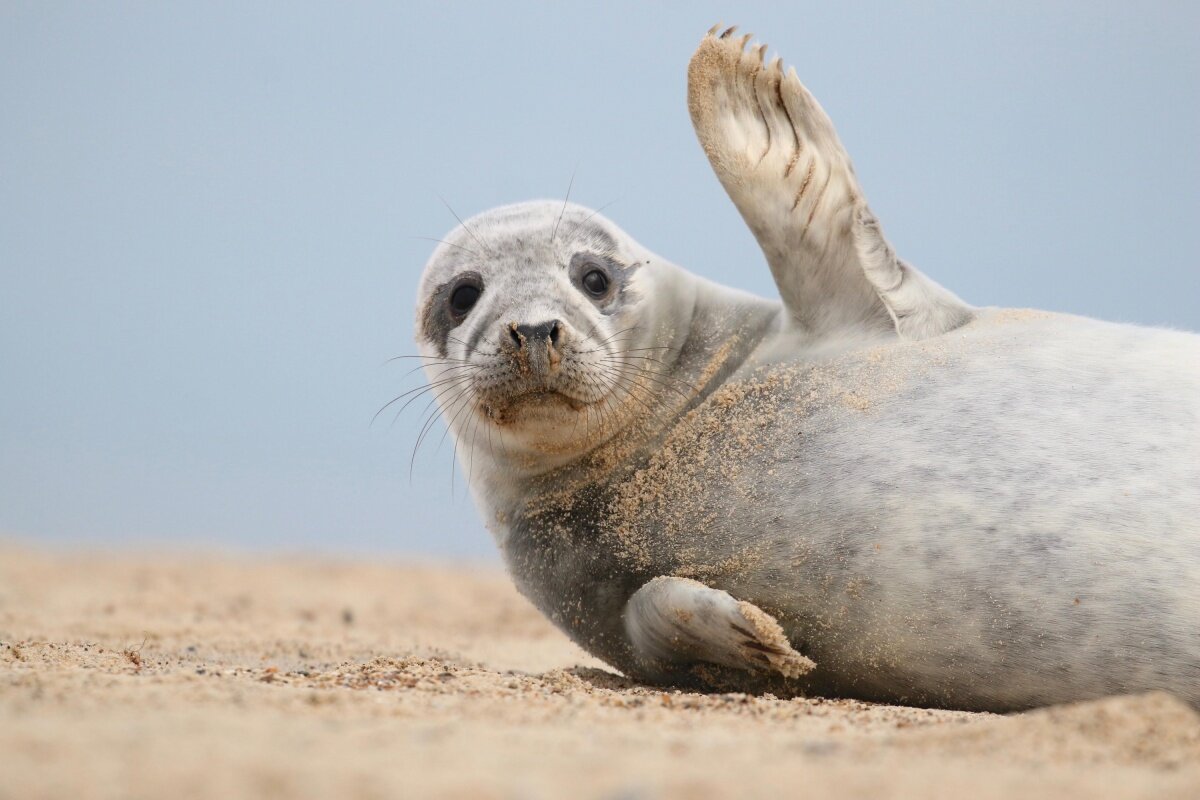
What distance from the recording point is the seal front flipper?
3732 mm

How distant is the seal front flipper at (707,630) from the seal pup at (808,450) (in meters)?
0.01

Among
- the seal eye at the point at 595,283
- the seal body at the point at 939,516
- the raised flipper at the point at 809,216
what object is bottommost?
the seal body at the point at 939,516

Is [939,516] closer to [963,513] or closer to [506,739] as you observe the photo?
[963,513]

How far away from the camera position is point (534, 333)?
3.97m

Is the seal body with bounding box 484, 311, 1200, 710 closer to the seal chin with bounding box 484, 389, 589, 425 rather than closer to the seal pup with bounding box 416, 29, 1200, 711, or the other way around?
the seal pup with bounding box 416, 29, 1200, 711

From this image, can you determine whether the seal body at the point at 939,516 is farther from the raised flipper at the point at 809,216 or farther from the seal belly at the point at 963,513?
the raised flipper at the point at 809,216

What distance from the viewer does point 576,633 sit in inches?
176

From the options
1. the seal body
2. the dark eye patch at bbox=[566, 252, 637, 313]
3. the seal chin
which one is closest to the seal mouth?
the seal chin

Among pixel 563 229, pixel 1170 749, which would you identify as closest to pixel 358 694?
pixel 1170 749

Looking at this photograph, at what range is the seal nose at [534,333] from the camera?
3.96 meters

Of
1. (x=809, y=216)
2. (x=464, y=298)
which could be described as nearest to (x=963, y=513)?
Result: (x=809, y=216)

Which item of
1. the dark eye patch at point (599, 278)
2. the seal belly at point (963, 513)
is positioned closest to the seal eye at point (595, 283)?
the dark eye patch at point (599, 278)

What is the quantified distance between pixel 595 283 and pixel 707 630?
1.53m

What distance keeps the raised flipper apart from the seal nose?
943 mm
